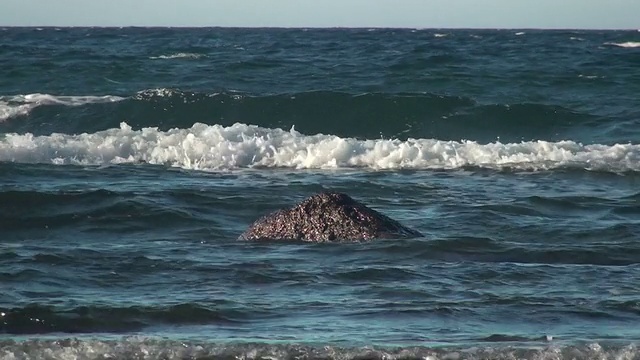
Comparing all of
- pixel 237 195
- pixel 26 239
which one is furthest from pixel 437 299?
pixel 237 195

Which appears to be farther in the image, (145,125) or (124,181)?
(145,125)

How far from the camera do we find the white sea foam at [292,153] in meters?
15.7

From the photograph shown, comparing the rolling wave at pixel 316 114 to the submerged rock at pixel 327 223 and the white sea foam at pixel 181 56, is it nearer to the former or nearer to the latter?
the white sea foam at pixel 181 56

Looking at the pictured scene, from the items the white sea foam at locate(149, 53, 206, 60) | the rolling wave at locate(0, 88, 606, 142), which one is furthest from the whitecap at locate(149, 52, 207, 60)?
the rolling wave at locate(0, 88, 606, 142)

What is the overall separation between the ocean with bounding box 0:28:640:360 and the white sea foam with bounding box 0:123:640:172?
39 millimetres

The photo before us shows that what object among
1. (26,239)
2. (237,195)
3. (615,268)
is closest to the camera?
(615,268)

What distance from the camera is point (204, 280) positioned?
26.7ft

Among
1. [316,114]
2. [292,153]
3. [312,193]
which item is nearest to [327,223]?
[312,193]

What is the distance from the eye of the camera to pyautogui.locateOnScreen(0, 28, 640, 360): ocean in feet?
22.6

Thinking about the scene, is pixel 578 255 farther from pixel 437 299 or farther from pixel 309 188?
pixel 309 188

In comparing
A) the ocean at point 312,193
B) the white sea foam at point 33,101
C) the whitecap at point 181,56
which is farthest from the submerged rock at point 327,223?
the whitecap at point 181,56

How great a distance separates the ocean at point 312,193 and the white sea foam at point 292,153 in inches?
1.6

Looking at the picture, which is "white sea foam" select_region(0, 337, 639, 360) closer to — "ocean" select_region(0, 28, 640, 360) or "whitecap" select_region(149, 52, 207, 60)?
"ocean" select_region(0, 28, 640, 360)

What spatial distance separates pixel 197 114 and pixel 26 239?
35.9ft
